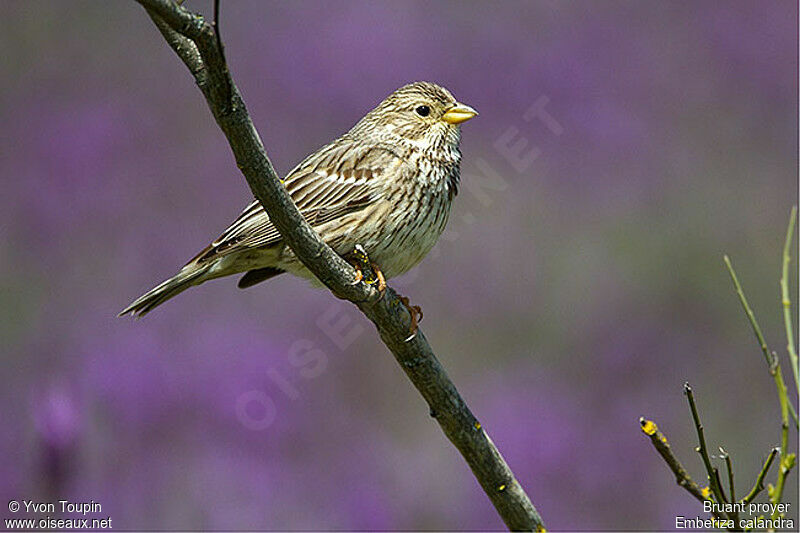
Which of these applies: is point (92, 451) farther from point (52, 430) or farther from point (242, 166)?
point (242, 166)

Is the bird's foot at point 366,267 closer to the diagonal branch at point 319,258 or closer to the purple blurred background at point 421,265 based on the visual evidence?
the diagonal branch at point 319,258

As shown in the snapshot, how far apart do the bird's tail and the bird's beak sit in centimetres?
82

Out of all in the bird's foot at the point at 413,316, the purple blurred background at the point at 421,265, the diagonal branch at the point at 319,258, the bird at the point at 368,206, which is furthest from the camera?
the purple blurred background at the point at 421,265

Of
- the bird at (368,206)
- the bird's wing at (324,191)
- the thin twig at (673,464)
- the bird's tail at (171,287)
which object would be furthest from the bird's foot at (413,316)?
the thin twig at (673,464)

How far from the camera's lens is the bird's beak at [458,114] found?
2955 millimetres

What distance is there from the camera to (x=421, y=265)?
4598 millimetres

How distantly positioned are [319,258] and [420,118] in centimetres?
113

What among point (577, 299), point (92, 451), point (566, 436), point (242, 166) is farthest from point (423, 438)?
point (242, 166)

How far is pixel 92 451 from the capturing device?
304cm

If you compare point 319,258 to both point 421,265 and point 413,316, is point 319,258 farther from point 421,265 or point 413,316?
point 421,265

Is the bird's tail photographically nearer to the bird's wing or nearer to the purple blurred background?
Answer: the bird's wing

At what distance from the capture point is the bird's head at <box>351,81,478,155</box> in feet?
9.65

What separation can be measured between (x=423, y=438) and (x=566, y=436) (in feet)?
1.84

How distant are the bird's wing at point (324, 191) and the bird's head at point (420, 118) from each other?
9cm
